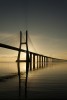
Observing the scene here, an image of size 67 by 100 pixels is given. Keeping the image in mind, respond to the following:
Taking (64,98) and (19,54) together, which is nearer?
(64,98)

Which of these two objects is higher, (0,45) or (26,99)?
(0,45)

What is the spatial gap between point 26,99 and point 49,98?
91 centimetres

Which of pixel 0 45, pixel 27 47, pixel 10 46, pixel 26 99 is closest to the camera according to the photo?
pixel 26 99

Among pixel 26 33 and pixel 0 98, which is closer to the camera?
pixel 0 98

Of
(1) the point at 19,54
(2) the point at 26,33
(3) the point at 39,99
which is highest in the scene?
(2) the point at 26,33

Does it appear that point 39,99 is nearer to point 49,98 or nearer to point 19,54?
point 49,98

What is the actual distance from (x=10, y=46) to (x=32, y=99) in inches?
1682

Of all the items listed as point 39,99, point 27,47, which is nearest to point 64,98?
point 39,99

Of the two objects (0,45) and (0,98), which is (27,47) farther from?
(0,98)

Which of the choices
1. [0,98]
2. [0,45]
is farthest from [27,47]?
[0,98]

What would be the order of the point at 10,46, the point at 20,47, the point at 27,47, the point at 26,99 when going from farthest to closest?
1. the point at 20,47
2. the point at 27,47
3. the point at 10,46
4. the point at 26,99

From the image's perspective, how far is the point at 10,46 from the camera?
5175 centimetres

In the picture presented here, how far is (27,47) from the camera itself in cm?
5994

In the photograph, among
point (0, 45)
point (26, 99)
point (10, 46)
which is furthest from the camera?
point (10, 46)
